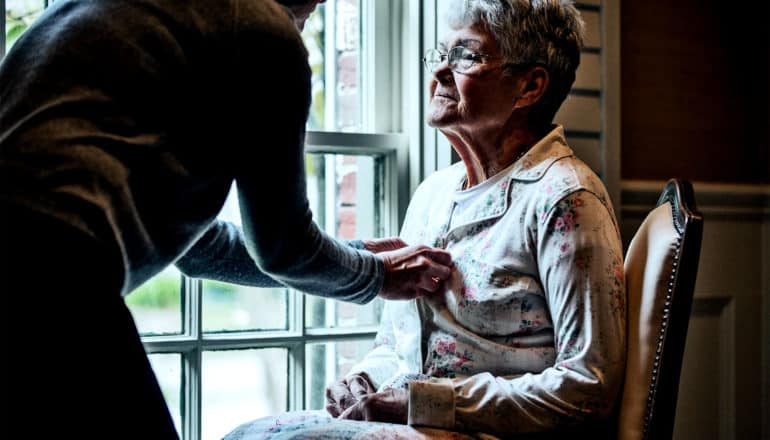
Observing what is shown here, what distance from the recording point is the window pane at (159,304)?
1.92 meters

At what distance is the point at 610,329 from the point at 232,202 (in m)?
1.06

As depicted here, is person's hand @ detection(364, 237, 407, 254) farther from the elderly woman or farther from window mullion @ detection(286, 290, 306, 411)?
window mullion @ detection(286, 290, 306, 411)

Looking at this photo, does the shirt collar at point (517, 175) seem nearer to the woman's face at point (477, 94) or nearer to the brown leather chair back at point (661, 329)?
the woman's face at point (477, 94)

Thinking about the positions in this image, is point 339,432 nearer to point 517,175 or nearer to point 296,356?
point 517,175

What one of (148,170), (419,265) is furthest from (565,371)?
(148,170)

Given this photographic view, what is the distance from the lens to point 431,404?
139 centimetres

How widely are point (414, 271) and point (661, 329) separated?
49cm

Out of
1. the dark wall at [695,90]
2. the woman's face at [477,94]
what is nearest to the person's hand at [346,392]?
the woman's face at [477,94]

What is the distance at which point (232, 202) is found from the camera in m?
2.01

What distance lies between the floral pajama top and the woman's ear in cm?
9

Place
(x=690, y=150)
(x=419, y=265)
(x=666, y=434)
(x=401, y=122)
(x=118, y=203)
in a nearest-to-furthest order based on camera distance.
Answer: (x=118, y=203) < (x=666, y=434) < (x=419, y=265) < (x=401, y=122) < (x=690, y=150)

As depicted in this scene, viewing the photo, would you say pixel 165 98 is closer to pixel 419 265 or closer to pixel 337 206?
pixel 419 265

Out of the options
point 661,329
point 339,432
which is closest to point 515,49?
point 661,329

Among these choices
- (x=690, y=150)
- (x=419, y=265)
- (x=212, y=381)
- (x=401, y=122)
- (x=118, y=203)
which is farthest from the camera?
(x=690, y=150)
